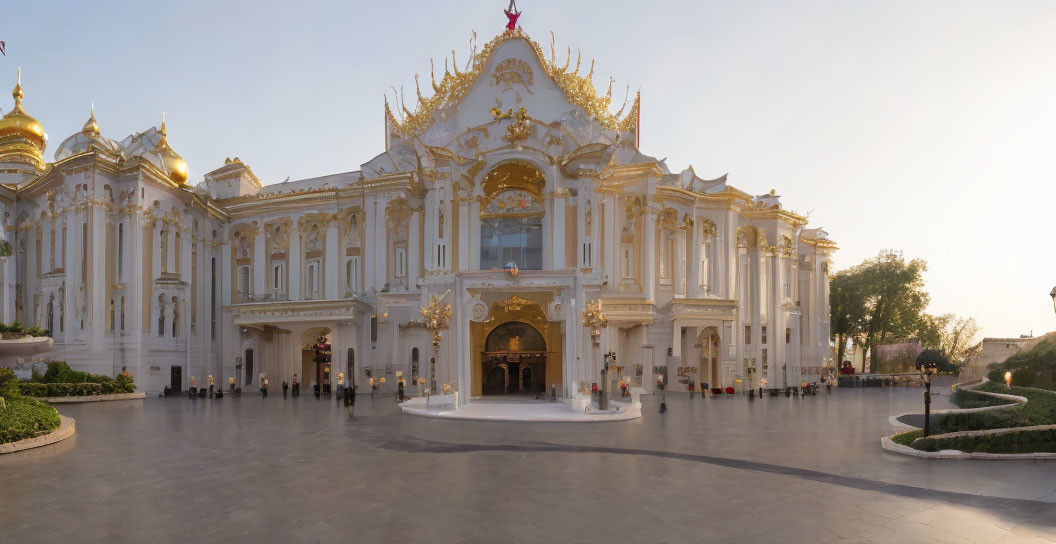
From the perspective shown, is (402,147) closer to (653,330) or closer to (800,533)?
(653,330)

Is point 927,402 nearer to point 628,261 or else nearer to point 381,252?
point 628,261

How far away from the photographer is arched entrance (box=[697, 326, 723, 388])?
45.4 m

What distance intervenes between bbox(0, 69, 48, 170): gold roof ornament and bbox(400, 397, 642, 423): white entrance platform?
38275 mm

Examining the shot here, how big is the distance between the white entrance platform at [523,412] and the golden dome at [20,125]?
4012cm

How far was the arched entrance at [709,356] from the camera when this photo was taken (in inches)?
1789

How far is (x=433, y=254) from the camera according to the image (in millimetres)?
35938

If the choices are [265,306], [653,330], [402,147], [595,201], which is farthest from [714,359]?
[265,306]

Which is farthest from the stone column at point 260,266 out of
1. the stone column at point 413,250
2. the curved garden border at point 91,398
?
the stone column at point 413,250

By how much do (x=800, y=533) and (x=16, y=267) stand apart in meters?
50.2

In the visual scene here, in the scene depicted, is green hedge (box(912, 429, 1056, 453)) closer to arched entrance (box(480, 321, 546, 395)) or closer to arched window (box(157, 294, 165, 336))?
arched entrance (box(480, 321, 546, 395))

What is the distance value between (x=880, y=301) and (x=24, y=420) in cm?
7019

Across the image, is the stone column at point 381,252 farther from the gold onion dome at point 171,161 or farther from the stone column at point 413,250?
the gold onion dome at point 171,161

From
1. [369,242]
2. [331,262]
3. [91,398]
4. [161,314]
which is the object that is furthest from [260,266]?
[91,398]

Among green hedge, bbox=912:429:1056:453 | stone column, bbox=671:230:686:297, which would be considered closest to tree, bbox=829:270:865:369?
stone column, bbox=671:230:686:297
